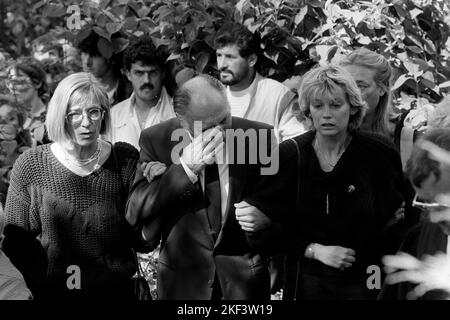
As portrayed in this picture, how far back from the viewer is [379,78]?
16.3ft

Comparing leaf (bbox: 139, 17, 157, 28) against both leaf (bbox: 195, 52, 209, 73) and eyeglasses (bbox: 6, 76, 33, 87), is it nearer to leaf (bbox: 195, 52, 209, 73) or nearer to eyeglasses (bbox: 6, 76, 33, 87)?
Result: leaf (bbox: 195, 52, 209, 73)

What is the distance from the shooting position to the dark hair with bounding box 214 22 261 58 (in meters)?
5.81

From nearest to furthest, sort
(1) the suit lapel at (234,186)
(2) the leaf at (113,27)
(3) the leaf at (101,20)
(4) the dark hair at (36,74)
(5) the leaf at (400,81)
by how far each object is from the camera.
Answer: (1) the suit lapel at (234,186), (5) the leaf at (400,81), (2) the leaf at (113,27), (3) the leaf at (101,20), (4) the dark hair at (36,74)

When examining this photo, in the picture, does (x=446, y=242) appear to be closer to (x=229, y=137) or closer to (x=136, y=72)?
(x=229, y=137)

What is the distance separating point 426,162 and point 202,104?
1656 mm

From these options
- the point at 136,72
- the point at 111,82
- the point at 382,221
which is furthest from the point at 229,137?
the point at 111,82

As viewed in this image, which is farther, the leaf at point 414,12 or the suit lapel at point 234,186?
the leaf at point 414,12

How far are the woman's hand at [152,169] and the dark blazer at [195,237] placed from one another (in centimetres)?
2

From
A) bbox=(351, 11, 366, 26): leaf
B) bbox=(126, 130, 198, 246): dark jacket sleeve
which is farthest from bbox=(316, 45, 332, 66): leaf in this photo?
bbox=(126, 130, 198, 246): dark jacket sleeve

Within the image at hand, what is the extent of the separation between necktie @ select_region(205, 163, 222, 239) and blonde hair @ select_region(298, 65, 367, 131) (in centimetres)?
51

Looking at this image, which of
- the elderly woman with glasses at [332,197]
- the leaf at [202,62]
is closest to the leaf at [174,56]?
the leaf at [202,62]

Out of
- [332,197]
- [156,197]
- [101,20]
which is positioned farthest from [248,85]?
[332,197]

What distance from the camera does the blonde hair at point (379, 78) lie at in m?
4.89

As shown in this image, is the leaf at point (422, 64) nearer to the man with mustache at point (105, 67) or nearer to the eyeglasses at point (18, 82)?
the man with mustache at point (105, 67)
